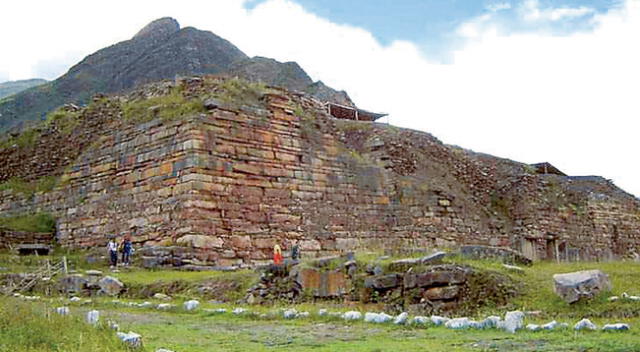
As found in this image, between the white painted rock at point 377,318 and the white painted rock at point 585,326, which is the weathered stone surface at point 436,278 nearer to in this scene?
the white painted rock at point 377,318

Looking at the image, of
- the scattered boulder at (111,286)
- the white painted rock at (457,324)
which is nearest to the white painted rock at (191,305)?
the scattered boulder at (111,286)

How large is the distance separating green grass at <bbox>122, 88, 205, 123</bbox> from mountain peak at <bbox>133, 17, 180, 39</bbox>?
38301 millimetres

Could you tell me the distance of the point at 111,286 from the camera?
46.8ft

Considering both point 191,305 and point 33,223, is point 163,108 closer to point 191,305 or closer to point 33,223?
point 33,223

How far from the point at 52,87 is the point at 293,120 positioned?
3649 centimetres

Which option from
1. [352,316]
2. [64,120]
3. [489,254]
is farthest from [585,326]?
[64,120]

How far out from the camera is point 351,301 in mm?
11789

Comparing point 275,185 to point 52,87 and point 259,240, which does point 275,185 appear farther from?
point 52,87

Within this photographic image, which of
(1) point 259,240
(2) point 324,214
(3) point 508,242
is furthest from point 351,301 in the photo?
(3) point 508,242

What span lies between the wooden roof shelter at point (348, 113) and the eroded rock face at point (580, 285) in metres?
19.3

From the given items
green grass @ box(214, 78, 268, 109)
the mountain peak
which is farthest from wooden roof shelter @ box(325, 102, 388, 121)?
the mountain peak

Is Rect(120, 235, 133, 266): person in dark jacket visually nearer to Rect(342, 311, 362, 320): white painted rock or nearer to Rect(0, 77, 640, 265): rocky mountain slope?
Rect(0, 77, 640, 265): rocky mountain slope

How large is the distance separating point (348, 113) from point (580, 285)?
69.7 ft

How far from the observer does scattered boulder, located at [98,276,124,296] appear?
1417 cm
